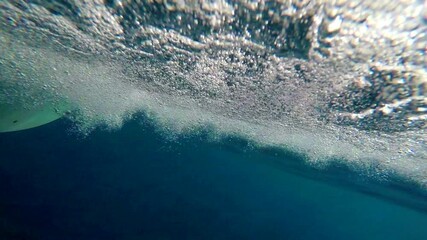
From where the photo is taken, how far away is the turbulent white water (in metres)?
4.05

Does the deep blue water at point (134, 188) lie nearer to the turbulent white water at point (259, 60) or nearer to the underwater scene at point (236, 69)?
the underwater scene at point (236, 69)

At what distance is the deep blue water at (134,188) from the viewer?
25.6 m

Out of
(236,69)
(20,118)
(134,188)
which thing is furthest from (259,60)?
(134,188)

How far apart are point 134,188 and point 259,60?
43.5 metres

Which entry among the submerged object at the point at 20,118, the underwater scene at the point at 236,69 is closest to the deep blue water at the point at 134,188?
the underwater scene at the point at 236,69

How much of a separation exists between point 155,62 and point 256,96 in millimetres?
3886

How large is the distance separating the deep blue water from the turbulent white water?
33.7 ft

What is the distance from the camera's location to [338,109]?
805 centimetres

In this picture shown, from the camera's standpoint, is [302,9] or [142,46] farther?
[142,46]

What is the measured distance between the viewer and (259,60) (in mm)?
6105

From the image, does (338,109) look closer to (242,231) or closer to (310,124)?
(310,124)

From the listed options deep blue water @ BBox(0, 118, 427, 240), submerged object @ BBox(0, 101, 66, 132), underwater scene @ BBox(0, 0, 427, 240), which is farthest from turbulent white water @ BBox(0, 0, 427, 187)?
deep blue water @ BBox(0, 118, 427, 240)

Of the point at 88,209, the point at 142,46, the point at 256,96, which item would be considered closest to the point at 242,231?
the point at 88,209

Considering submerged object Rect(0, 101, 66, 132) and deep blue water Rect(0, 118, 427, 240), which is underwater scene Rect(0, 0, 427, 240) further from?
deep blue water Rect(0, 118, 427, 240)
